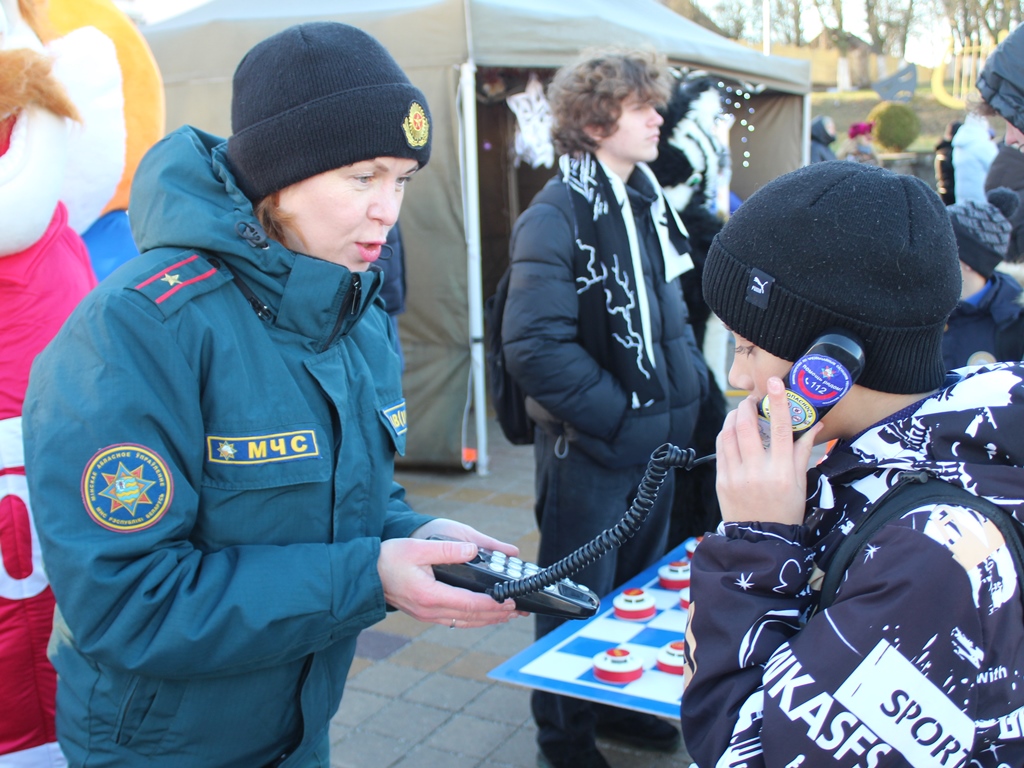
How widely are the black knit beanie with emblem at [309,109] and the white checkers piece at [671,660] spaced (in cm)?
132

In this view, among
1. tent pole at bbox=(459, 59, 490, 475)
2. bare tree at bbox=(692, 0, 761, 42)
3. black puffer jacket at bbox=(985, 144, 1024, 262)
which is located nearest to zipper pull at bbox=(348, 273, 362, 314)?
black puffer jacket at bbox=(985, 144, 1024, 262)

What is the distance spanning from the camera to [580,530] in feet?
10.1

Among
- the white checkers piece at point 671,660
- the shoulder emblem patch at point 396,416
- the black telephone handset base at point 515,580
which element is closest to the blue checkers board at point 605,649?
the white checkers piece at point 671,660

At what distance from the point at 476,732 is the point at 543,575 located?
6.23ft

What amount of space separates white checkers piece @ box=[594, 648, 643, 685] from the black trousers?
0.86 m

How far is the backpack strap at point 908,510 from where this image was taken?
1088 mm

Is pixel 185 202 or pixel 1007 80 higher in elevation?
pixel 1007 80

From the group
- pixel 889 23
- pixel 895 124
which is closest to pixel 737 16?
pixel 889 23

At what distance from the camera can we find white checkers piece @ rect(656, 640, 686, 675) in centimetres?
212

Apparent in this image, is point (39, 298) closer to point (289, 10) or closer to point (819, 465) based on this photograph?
point (819, 465)

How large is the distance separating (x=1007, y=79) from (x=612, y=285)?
49.5 inches

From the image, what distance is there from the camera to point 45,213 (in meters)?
2.20

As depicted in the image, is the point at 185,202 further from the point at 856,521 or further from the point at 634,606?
the point at 634,606

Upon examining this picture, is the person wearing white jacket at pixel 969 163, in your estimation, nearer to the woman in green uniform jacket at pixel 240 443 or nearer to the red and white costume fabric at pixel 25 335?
the woman in green uniform jacket at pixel 240 443
